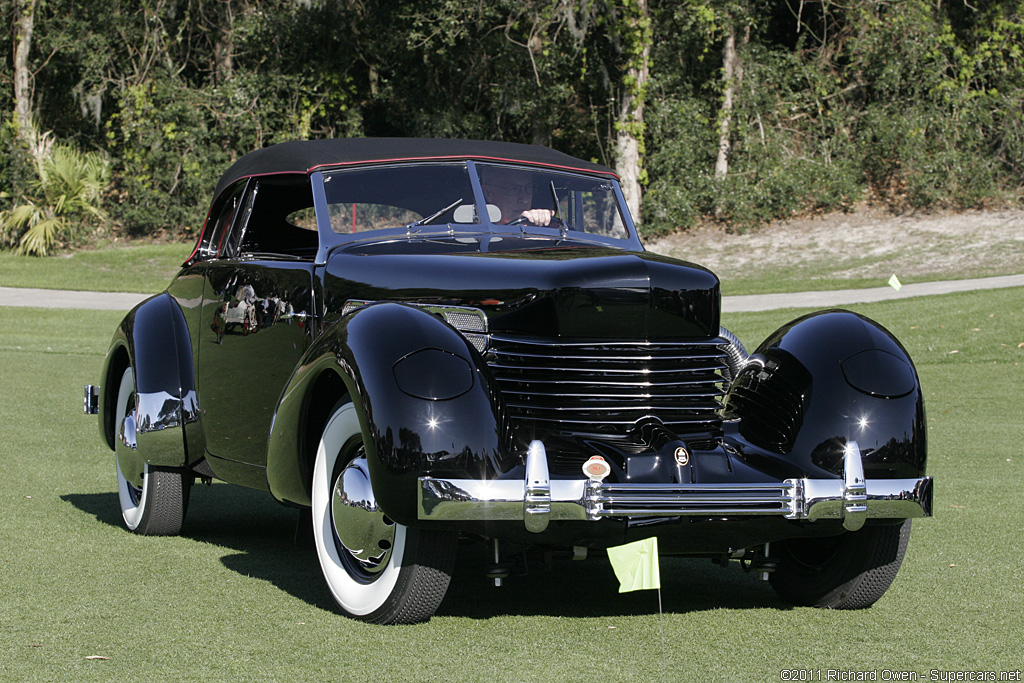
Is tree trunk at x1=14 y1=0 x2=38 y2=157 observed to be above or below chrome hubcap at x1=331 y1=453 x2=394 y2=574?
above

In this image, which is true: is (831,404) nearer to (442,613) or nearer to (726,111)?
(442,613)

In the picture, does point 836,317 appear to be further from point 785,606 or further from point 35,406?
point 35,406

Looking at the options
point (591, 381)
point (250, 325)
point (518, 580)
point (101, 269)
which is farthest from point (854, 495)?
point (101, 269)

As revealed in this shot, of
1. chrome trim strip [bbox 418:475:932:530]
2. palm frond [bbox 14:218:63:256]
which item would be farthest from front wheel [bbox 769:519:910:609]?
palm frond [bbox 14:218:63:256]

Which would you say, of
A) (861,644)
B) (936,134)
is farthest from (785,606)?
(936,134)

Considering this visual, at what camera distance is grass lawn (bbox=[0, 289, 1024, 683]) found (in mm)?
3598

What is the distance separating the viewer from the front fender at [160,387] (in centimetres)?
568

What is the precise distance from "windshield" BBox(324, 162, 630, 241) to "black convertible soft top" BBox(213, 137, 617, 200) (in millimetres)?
48

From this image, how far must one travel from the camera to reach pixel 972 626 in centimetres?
412

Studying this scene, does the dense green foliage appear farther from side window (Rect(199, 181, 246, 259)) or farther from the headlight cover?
the headlight cover

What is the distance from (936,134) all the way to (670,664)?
2441cm

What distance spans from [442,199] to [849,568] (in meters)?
2.37

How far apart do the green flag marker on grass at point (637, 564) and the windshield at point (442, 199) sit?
6.11 feet

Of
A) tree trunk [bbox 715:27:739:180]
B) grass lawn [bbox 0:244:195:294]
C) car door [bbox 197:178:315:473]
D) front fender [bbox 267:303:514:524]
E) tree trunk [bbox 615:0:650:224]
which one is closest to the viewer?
front fender [bbox 267:303:514:524]
